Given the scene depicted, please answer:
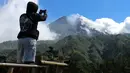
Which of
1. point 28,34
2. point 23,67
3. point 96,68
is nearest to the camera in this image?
point 23,67

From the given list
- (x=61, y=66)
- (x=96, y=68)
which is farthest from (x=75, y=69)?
(x=61, y=66)

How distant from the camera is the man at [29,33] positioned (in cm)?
880

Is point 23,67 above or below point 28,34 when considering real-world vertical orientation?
below

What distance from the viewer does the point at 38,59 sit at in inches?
321

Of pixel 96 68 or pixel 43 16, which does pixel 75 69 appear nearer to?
pixel 96 68

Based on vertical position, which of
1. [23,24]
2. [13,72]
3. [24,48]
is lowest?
[13,72]

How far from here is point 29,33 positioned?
28.9 feet

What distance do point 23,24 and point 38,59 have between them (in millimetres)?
1270

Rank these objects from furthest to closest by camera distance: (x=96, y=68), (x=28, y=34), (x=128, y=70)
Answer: (x=96, y=68) → (x=128, y=70) → (x=28, y=34)

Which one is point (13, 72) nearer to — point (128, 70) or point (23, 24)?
point (23, 24)

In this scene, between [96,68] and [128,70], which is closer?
[128,70]

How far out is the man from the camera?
880 centimetres

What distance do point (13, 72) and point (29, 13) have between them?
1810mm

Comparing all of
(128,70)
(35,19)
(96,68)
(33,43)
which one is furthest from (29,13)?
(96,68)
